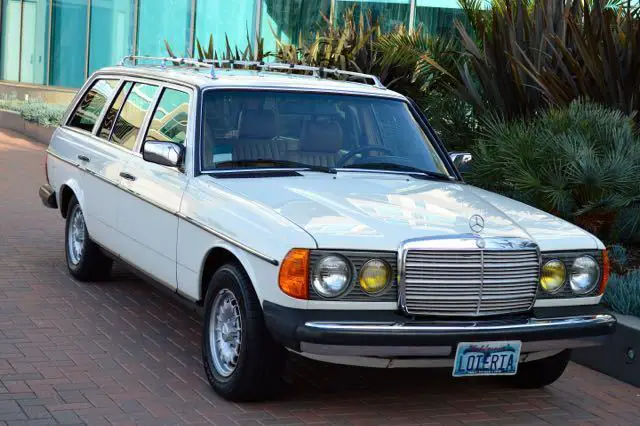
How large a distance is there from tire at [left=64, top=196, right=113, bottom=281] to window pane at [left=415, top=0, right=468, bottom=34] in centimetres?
1187

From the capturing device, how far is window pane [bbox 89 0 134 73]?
2584 cm

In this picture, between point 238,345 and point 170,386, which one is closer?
point 238,345

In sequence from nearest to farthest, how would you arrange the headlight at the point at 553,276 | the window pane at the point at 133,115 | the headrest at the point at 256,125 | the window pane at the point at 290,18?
the headlight at the point at 553,276 → the headrest at the point at 256,125 → the window pane at the point at 133,115 → the window pane at the point at 290,18

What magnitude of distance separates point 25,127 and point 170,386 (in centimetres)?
1744

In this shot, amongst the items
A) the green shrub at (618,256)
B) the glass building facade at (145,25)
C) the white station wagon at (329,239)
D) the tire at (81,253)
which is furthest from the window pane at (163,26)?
the white station wagon at (329,239)

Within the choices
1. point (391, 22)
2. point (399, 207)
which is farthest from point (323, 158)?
point (391, 22)

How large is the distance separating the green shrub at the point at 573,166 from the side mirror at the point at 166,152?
3.50 m

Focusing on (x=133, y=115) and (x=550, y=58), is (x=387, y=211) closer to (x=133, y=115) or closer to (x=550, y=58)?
(x=133, y=115)

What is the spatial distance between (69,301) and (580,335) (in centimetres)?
399

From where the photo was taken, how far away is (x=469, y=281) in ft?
19.3

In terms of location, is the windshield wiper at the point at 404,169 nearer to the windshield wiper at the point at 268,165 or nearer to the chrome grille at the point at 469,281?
the windshield wiper at the point at 268,165

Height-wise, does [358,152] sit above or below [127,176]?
above

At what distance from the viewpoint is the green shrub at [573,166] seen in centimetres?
925

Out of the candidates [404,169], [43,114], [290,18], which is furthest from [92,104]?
[43,114]
